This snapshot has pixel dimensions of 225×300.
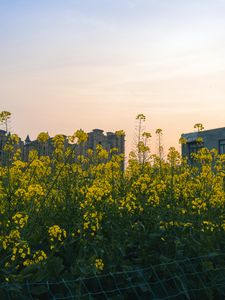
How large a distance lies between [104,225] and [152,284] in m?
0.73

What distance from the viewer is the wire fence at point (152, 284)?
4.22m

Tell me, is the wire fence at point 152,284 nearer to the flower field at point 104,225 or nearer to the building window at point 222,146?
the flower field at point 104,225

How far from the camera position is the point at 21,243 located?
408 centimetres

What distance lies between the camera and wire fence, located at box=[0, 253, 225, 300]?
4223 mm

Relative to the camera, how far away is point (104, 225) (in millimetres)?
5012

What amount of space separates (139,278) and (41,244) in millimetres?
979

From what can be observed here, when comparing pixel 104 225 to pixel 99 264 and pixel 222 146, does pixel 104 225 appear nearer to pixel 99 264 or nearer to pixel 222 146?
pixel 99 264

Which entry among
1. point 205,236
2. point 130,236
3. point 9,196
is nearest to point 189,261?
point 205,236

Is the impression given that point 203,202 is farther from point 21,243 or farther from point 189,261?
point 21,243

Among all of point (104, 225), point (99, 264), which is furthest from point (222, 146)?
point (99, 264)

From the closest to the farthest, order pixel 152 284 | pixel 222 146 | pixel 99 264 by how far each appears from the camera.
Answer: pixel 99 264
pixel 152 284
pixel 222 146

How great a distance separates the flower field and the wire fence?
0.07 ft

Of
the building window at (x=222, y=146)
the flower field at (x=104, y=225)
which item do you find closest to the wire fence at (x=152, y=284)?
the flower field at (x=104, y=225)

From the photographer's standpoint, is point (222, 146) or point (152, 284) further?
point (222, 146)
